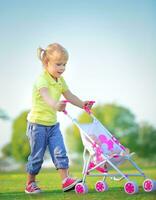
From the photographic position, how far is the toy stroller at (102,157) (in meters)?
2.47

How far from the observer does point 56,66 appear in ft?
8.66

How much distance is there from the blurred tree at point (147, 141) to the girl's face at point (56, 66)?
5.07ft

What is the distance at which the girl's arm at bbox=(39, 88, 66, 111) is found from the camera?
248cm

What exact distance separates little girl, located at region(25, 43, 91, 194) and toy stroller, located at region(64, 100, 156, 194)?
12 centimetres

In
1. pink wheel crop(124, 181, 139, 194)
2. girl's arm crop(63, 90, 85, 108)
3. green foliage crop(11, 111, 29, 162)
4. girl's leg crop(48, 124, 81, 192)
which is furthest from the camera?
green foliage crop(11, 111, 29, 162)

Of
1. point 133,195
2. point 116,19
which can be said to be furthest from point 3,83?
point 133,195

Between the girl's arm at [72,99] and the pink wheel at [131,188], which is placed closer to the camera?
the pink wheel at [131,188]

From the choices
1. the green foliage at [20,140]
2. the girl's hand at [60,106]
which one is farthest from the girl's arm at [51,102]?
the green foliage at [20,140]

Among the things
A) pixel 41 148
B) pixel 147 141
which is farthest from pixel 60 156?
pixel 147 141

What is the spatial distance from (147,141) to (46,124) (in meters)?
1.79

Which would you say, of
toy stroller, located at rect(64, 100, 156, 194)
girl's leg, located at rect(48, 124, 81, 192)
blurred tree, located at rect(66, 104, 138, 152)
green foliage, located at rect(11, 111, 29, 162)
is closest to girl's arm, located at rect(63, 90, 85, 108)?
toy stroller, located at rect(64, 100, 156, 194)

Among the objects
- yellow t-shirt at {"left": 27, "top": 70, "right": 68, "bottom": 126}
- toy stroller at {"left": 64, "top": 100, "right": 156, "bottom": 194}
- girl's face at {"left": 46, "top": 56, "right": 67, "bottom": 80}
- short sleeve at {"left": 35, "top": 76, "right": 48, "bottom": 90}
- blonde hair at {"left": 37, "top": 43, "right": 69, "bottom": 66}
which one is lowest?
toy stroller at {"left": 64, "top": 100, "right": 156, "bottom": 194}

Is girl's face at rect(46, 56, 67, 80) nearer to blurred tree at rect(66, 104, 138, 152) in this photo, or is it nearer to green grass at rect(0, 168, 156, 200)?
green grass at rect(0, 168, 156, 200)

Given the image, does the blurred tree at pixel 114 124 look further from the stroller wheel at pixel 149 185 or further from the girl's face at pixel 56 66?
the stroller wheel at pixel 149 185
